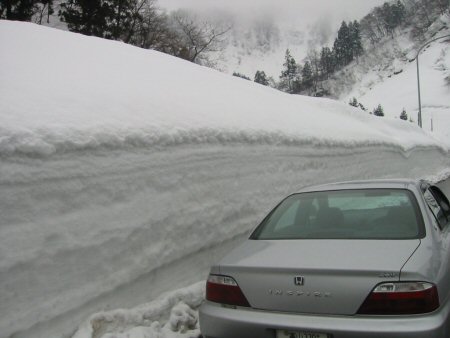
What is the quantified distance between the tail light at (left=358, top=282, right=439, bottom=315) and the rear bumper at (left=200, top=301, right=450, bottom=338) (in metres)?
0.03

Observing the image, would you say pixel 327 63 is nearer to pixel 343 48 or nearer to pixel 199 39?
pixel 343 48

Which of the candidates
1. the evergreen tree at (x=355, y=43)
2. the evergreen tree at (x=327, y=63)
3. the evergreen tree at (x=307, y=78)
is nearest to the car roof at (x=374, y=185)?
the evergreen tree at (x=307, y=78)

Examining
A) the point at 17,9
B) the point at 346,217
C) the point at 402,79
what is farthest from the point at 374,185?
the point at 402,79

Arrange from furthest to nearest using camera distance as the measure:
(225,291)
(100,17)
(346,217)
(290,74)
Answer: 1. (290,74)
2. (100,17)
3. (346,217)
4. (225,291)

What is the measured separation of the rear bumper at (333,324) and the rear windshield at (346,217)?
0.72m

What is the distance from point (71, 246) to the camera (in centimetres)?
364

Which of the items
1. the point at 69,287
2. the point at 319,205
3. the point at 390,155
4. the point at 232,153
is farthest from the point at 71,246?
the point at 390,155

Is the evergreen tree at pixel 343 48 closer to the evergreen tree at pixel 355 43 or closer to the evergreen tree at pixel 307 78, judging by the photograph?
the evergreen tree at pixel 355 43

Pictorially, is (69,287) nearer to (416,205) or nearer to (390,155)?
(416,205)

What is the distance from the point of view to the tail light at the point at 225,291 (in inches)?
118

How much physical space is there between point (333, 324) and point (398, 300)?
0.38 metres

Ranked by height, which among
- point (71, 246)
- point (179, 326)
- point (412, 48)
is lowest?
point (179, 326)

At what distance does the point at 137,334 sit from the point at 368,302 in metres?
1.86

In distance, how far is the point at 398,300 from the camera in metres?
2.59
